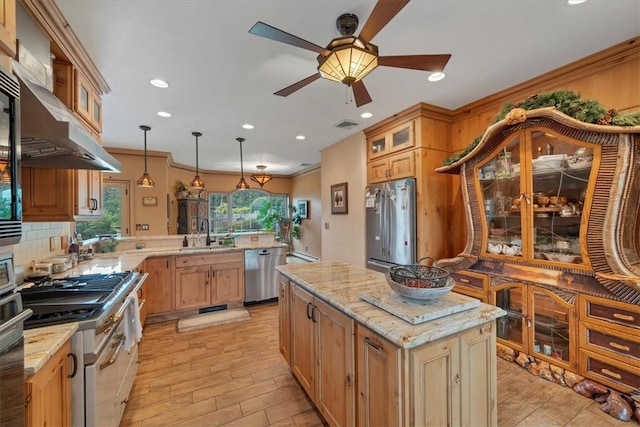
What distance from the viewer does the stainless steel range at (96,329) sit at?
1.32 meters

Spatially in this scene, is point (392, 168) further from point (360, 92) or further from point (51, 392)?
point (51, 392)

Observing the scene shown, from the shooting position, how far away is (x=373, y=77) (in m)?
2.57

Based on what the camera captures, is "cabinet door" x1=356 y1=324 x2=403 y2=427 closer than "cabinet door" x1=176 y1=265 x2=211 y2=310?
Yes

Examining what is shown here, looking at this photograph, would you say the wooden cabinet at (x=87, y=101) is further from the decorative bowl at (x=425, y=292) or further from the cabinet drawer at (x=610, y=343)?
the cabinet drawer at (x=610, y=343)

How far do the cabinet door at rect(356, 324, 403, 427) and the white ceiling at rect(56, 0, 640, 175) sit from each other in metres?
1.99

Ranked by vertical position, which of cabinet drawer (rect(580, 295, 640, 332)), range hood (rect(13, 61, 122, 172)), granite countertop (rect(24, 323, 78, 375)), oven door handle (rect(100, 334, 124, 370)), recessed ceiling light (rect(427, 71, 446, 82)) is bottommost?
oven door handle (rect(100, 334, 124, 370))

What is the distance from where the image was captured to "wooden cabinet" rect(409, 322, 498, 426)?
1.13 m

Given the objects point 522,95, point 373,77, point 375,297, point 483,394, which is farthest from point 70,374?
point 522,95

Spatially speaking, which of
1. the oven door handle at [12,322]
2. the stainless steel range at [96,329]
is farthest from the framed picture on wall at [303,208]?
the oven door handle at [12,322]

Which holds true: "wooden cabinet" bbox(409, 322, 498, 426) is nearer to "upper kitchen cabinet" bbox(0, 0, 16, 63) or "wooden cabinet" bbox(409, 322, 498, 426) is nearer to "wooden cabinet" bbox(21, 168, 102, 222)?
"upper kitchen cabinet" bbox(0, 0, 16, 63)

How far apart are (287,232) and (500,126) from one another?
7406 millimetres

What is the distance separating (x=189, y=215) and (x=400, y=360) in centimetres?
680

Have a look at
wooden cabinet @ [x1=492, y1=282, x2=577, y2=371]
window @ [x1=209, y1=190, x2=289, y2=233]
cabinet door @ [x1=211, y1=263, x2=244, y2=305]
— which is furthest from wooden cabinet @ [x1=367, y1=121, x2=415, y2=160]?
window @ [x1=209, y1=190, x2=289, y2=233]

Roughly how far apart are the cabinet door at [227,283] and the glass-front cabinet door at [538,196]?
326cm
